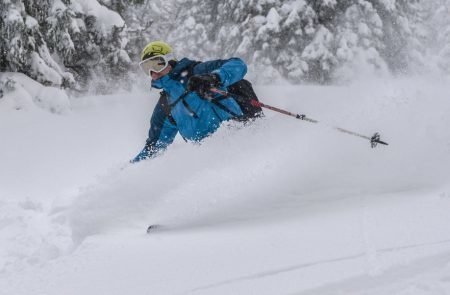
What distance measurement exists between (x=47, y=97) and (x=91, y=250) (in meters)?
6.11

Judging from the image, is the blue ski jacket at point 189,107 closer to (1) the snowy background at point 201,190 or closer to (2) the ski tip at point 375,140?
(1) the snowy background at point 201,190

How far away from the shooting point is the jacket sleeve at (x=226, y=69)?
17.2 ft

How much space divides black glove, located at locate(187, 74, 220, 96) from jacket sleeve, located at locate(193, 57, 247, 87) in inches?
4.5

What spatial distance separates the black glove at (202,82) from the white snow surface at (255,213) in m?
0.81

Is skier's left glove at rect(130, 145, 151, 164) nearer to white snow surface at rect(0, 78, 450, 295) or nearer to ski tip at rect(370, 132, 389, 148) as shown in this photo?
white snow surface at rect(0, 78, 450, 295)

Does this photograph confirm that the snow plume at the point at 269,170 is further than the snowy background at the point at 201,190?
Yes

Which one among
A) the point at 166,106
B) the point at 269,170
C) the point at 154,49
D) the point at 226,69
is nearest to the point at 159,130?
the point at 166,106

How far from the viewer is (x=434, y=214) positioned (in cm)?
379

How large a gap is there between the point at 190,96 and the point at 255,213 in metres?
1.69

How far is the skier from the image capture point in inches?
207

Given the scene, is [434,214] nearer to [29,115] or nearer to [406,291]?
[406,291]

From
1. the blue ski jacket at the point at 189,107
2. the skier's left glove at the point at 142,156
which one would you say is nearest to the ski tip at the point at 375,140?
the blue ski jacket at the point at 189,107

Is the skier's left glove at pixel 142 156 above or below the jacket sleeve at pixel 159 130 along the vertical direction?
below

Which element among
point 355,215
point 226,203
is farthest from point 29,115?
point 355,215
